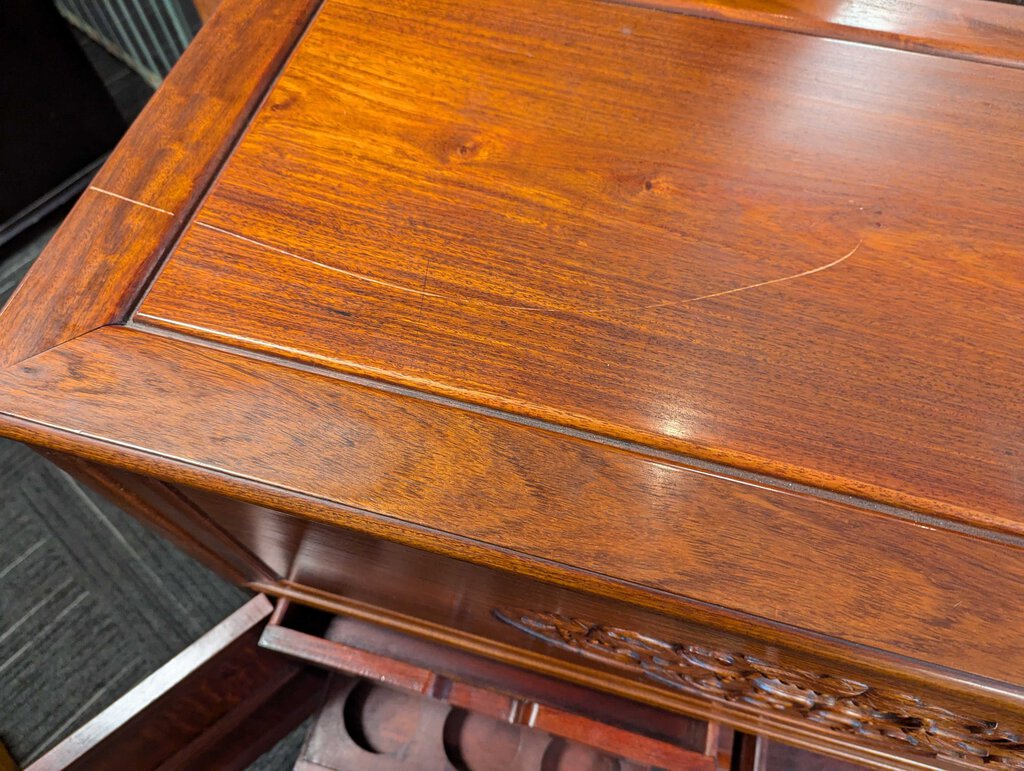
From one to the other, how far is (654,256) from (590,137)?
0.10 metres

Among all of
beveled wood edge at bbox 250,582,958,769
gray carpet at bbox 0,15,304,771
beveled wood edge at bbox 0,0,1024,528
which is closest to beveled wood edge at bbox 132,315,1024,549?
beveled wood edge at bbox 0,0,1024,528

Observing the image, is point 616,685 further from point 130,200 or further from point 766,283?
point 130,200

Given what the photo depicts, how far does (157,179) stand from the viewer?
0.46 meters

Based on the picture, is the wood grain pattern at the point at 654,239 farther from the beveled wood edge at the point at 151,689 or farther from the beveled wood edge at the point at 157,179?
the beveled wood edge at the point at 151,689

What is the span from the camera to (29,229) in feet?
3.82

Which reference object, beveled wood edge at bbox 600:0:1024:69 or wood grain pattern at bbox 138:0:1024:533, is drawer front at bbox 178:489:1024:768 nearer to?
wood grain pattern at bbox 138:0:1024:533

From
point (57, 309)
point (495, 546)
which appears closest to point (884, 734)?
point (495, 546)

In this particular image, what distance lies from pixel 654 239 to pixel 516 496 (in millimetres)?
166

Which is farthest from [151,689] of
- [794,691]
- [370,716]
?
[794,691]

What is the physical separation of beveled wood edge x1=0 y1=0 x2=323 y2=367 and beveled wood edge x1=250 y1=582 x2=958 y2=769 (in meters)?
0.36

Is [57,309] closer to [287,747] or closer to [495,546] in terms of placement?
[495,546]

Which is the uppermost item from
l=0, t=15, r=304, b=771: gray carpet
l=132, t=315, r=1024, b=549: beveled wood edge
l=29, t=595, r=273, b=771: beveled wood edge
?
l=132, t=315, r=1024, b=549: beveled wood edge

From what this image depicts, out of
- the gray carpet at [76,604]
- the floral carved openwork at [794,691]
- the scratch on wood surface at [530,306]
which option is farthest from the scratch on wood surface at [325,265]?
the gray carpet at [76,604]

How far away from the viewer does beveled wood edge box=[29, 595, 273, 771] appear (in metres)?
0.59
